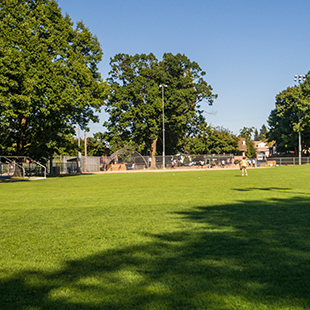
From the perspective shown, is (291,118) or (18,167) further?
(291,118)

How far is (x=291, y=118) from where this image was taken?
229 feet

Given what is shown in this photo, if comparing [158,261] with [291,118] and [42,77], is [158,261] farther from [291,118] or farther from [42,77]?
[291,118]

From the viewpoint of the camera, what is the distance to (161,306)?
3.25 metres

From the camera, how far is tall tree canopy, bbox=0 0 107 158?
91.9 feet

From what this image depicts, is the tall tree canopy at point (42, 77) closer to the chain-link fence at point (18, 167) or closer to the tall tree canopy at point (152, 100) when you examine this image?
the chain-link fence at point (18, 167)

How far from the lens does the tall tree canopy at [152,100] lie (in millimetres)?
60875

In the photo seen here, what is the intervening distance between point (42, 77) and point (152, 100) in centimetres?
3202

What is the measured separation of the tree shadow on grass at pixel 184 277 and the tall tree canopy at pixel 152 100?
5434 cm

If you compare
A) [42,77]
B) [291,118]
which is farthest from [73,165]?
[291,118]

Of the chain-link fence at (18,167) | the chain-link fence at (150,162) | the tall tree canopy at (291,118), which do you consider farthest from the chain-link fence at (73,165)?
the tall tree canopy at (291,118)

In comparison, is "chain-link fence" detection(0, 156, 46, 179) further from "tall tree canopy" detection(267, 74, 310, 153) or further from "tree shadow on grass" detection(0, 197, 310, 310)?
"tall tree canopy" detection(267, 74, 310, 153)

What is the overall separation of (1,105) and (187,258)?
79.1ft

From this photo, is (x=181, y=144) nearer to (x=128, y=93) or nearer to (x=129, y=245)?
(x=128, y=93)

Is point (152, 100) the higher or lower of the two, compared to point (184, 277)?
higher
